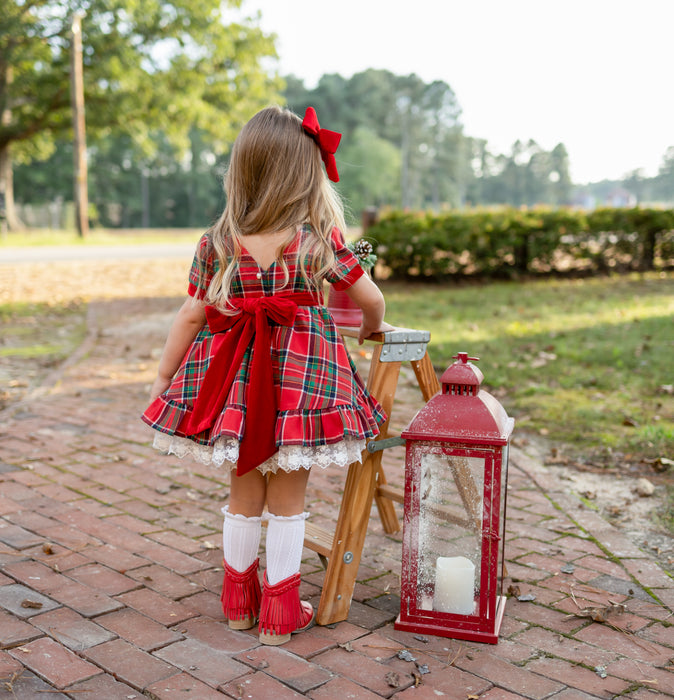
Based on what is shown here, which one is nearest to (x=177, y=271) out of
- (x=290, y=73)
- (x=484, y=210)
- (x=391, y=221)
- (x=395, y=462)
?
(x=391, y=221)

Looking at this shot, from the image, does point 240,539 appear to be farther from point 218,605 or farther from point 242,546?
point 218,605

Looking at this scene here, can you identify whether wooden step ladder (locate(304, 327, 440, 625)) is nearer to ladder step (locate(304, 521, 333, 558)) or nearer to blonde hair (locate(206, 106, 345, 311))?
ladder step (locate(304, 521, 333, 558))

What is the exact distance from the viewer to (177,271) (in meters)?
14.4

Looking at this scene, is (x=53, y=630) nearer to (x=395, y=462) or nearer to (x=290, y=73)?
(x=395, y=462)

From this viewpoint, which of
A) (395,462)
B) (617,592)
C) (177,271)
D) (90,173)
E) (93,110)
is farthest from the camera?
(90,173)

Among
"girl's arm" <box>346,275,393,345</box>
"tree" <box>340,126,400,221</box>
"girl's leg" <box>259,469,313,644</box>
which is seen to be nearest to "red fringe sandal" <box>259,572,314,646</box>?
"girl's leg" <box>259,469,313,644</box>

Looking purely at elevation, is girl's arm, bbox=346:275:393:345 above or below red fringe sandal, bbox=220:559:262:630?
above

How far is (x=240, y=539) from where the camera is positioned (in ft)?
8.20

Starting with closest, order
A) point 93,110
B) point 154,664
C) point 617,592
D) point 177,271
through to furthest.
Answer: point 154,664, point 617,592, point 177,271, point 93,110

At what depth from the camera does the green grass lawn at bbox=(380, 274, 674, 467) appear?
15.8 feet

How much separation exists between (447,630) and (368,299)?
1.11 meters

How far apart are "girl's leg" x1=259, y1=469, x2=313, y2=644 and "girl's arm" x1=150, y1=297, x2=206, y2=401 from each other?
19.3 inches

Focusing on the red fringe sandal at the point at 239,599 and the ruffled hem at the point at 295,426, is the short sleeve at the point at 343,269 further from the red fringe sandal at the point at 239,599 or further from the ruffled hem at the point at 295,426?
the red fringe sandal at the point at 239,599

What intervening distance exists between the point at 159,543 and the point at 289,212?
1614 millimetres
